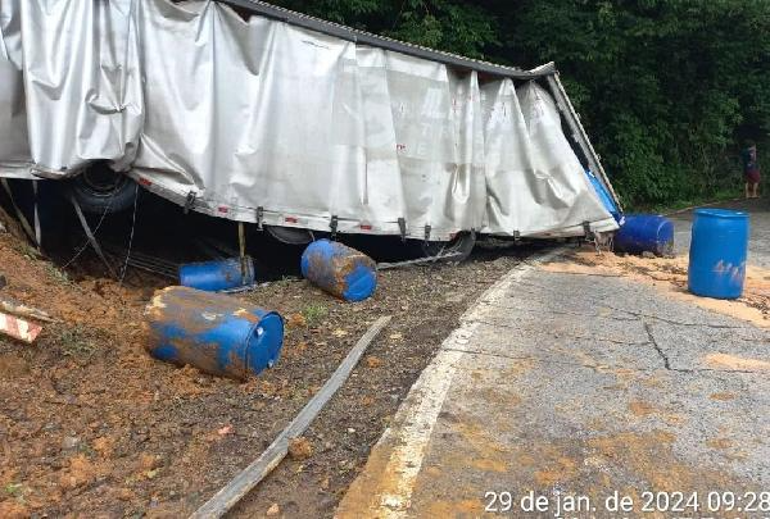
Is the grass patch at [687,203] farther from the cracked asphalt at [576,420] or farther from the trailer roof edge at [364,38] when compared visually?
the cracked asphalt at [576,420]

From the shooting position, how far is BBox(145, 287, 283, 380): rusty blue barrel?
14.9 ft

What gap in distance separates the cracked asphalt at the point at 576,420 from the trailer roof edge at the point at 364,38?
3.48 m

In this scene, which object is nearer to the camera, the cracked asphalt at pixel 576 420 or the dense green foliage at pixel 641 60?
the cracked asphalt at pixel 576 420

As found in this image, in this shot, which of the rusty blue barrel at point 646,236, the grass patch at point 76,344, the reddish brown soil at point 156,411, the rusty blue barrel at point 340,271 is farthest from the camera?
the rusty blue barrel at point 646,236

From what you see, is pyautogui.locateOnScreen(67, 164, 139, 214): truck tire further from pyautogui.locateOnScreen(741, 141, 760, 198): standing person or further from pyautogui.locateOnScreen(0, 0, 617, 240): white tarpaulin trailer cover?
pyautogui.locateOnScreen(741, 141, 760, 198): standing person

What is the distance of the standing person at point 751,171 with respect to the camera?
875 inches

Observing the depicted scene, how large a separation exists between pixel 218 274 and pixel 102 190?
57.3 inches

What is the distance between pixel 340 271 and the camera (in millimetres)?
6625

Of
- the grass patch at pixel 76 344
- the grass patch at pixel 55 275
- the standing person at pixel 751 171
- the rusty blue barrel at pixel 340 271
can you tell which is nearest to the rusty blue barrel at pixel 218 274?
the rusty blue barrel at pixel 340 271

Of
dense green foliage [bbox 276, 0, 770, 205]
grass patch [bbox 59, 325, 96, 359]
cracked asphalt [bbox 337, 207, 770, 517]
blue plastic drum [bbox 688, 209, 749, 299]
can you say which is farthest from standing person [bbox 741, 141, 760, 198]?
grass patch [bbox 59, 325, 96, 359]

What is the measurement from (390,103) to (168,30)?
8.57 feet

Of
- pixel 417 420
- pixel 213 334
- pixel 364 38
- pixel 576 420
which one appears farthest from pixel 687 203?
pixel 213 334

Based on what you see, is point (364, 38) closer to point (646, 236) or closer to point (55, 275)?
point (55, 275)

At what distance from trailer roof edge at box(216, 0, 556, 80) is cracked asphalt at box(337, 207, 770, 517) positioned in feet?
11.4
